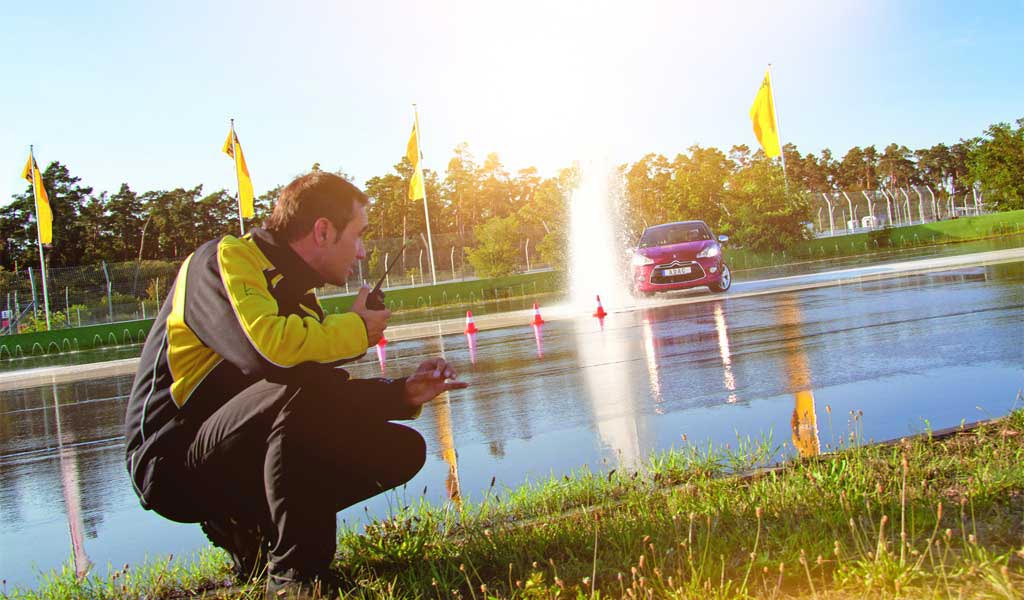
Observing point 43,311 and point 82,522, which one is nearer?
point 82,522

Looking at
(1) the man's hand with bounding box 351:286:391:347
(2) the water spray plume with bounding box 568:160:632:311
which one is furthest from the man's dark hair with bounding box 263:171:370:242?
(2) the water spray plume with bounding box 568:160:632:311

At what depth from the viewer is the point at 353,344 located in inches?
116

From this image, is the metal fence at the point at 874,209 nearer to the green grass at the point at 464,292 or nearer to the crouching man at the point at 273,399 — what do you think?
the green grass at the point at 464,292

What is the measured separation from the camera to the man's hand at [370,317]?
3.04 meters

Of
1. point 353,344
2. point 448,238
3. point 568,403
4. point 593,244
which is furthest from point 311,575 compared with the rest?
point 448,238

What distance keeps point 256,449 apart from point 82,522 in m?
2.51

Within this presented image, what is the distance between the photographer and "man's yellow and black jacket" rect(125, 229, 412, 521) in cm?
279

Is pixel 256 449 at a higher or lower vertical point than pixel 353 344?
lower

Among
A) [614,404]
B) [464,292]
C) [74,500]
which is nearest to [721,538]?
[614,404]

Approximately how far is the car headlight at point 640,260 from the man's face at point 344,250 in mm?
14648

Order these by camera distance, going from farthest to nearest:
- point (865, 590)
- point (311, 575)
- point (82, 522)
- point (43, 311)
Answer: point (43, 311) < point (82, 522) < point (311, 575) < point (865, 590)

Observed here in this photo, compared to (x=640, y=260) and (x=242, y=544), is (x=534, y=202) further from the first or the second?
(x=242, y=544)

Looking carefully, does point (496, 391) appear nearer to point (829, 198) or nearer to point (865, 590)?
point (865, 590)

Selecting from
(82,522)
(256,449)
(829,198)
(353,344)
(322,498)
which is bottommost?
(82,522)
